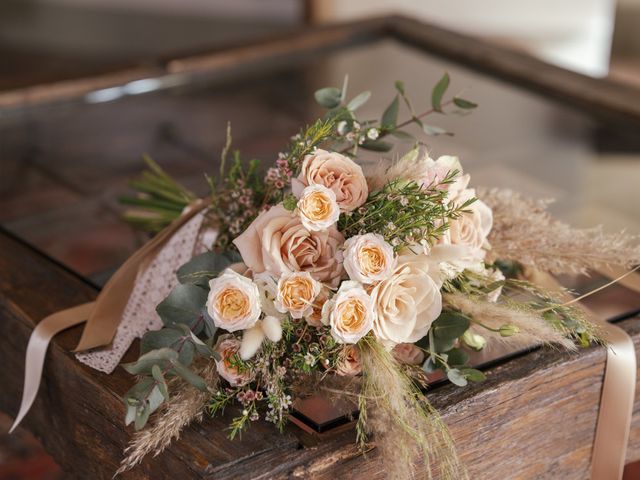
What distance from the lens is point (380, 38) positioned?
2.20 m

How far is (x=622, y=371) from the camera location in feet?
3.45

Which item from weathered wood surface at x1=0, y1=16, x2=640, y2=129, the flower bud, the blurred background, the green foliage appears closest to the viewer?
the flower bud

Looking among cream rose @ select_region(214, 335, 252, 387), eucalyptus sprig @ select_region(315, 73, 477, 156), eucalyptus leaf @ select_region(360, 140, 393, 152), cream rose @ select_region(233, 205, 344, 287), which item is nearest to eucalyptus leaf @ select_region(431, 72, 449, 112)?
eucalyptus sprig @ select_region(315, 73, 477, 156)

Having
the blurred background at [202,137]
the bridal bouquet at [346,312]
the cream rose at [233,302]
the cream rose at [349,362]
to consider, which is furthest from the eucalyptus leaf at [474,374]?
the blurred background at [202,137]

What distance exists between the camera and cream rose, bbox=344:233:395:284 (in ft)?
2.81

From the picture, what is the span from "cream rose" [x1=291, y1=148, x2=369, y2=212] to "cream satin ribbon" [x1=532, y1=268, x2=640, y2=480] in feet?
0.98

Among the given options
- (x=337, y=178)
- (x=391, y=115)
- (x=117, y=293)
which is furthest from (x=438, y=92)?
(x=117, y=293)

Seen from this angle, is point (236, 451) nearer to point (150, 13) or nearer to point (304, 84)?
point (304, 84)

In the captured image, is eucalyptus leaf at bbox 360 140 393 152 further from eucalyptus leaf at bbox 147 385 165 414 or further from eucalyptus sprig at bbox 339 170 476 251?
eucalyptus leaf at bbox 147 385 165 414

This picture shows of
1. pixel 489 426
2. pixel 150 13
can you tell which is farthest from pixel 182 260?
pixel 150 13

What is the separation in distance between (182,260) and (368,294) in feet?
0.99

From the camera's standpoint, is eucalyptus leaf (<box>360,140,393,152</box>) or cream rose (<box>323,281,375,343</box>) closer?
cream rose (<box>323,281,375,343</box>)

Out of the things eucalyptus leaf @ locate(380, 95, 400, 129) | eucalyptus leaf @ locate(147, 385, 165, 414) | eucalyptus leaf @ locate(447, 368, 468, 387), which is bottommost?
eucalyptus leaf @ locate(447, 368, 468, 387)

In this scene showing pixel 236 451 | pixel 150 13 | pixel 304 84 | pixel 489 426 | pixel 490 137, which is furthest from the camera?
pixel 150 13
